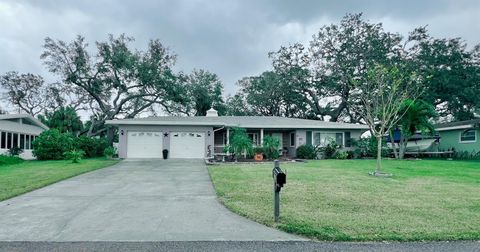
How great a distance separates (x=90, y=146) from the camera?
26.7 metres

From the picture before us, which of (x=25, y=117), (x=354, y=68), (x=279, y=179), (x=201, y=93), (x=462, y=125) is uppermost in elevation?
(x=354, y=68)

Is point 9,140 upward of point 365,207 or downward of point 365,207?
upward

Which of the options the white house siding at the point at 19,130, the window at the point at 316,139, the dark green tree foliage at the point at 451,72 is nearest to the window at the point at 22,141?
the white house siding at the point at 19,130

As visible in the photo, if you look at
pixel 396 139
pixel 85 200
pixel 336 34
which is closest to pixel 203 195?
pixel 85 200

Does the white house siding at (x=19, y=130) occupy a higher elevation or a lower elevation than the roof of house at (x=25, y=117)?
lower

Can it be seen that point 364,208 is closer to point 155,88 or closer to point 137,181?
point 137,181

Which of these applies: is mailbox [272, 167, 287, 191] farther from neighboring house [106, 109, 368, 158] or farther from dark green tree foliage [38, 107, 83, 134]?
dark green tree foliage [38, 107, 83, 134]

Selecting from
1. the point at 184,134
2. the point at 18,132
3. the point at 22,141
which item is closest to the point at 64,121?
the point at 22,141

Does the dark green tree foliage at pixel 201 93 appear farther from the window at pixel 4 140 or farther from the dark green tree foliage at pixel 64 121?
the window at pixel 4 140

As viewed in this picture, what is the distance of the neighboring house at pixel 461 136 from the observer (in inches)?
927

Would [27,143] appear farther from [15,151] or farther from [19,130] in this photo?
[15,151]

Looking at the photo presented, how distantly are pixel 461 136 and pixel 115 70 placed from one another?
100ft

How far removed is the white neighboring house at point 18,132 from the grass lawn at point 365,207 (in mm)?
18706

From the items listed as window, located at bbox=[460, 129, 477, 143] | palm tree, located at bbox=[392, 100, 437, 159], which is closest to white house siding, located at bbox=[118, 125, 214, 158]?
palm tree, located at bbox=[392, 100, 437, 159]
